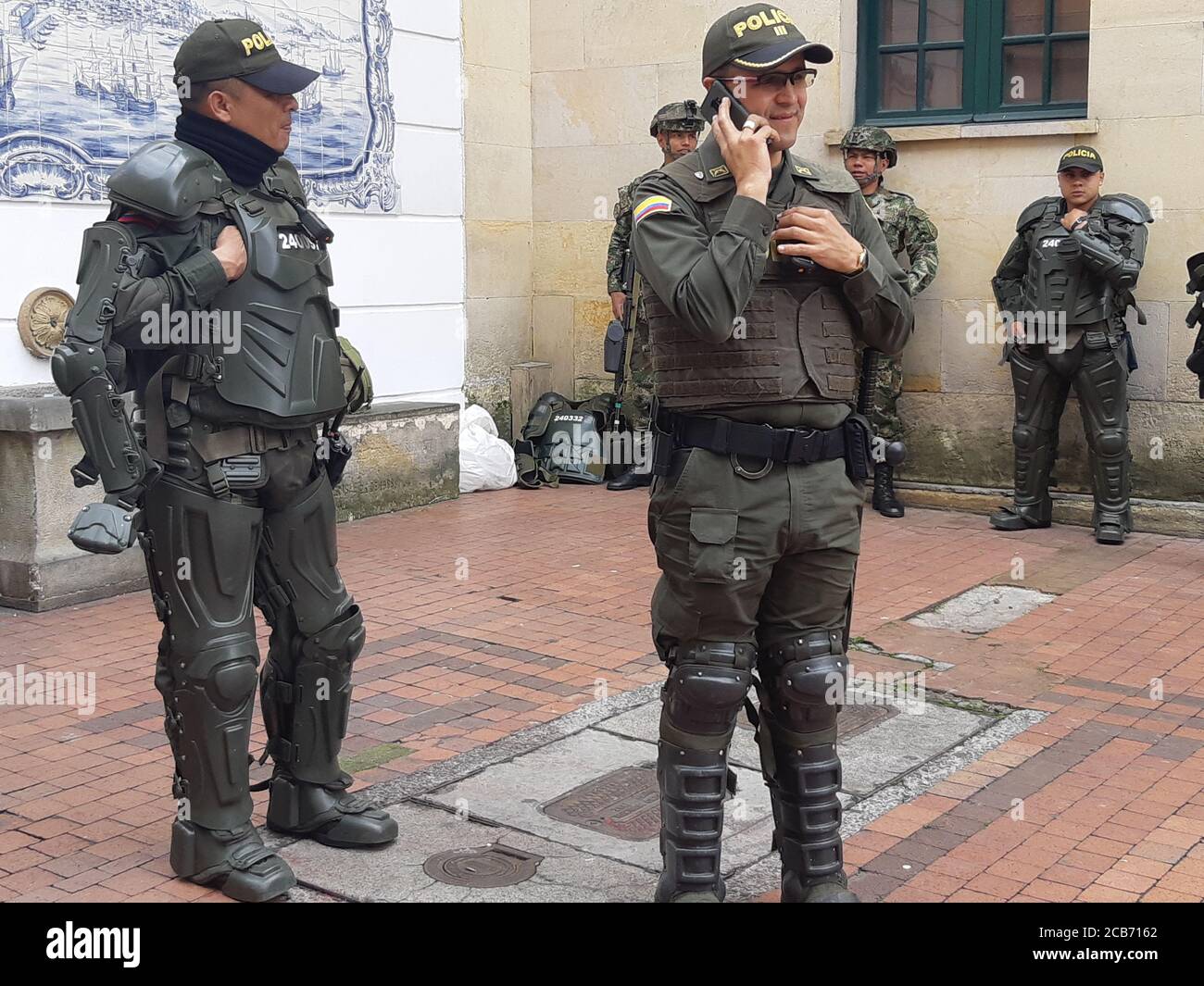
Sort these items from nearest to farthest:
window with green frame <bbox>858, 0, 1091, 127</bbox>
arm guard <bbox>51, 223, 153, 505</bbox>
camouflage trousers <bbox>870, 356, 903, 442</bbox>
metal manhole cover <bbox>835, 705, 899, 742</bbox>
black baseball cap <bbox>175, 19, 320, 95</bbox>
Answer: arm guard <bbox>51, 223, 153, 505</bbox> < black baseball cap <bbox>175, 19, 320, 95</bbox> < metal manhole cover <bbox>835, 705, 899, 742</bbox> < window with green frame <bbox>858, 0, 1091, 127</bbox> < camouflage trousers <bbox>870, 356, 903, 442</bbox>

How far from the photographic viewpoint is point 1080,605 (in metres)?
7.48

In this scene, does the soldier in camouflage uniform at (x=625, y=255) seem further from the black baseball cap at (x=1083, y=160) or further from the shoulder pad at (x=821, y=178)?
the shoulder pad at (x=821, y=178)

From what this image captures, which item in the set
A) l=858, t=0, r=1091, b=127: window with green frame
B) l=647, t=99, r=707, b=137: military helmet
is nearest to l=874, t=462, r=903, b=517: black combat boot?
l=858, t=0, r=1091, b=127: window with green frame

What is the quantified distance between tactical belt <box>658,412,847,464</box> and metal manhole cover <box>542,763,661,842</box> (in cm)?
127

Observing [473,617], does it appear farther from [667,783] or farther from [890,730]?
[667,783]

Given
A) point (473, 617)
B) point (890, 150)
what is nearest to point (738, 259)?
point (473, 617)

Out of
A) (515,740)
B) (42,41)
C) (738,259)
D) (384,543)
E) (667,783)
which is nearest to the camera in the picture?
(738,259)

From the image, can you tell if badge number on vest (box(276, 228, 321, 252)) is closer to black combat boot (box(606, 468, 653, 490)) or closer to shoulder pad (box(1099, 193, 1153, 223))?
shoulder pad (box(1099, 193, 1153, 223))

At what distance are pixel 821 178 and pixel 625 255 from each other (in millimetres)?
6911

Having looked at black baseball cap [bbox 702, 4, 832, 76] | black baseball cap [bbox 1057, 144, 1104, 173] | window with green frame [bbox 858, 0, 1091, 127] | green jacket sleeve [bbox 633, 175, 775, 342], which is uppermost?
window with green frame [bbox 858, 0, 1091, 127]

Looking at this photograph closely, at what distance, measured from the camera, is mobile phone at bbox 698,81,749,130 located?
3602 mm

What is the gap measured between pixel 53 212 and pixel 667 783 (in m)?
5.55

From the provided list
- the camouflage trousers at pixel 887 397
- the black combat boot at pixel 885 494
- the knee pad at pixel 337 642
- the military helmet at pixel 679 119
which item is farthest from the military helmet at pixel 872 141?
the knee pad at pixel 337 642

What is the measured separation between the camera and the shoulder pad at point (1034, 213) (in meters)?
9.13
